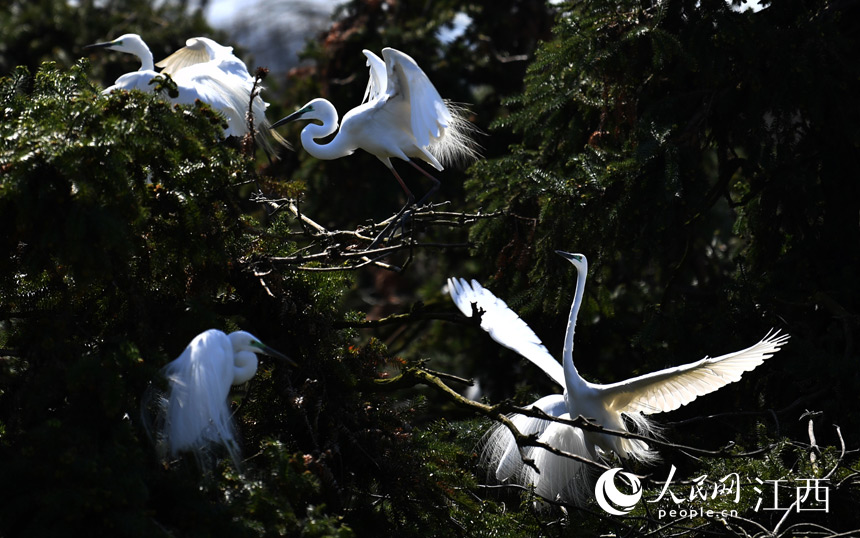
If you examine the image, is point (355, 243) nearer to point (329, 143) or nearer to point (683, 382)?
point (329, 143)

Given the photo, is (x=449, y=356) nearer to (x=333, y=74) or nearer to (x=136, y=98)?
(x=333, y=74)

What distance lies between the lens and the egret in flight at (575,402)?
3488 mm

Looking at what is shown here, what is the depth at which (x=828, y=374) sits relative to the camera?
371 centimetres

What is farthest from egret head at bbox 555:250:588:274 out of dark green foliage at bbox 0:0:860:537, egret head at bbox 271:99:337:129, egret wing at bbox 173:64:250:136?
egret wing at bbox 173:64:250:136

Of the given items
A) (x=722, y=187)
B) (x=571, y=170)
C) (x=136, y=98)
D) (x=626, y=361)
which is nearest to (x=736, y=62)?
(x=722, y=187)

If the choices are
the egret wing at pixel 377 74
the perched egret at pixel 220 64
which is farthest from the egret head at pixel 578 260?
the perched egret at pixel 220 64

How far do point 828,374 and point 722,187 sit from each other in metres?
1.13

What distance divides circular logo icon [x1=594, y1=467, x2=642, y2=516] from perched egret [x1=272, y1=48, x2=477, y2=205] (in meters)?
1.57

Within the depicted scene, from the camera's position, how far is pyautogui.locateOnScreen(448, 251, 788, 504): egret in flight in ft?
11.4

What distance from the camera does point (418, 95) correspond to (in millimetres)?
3963

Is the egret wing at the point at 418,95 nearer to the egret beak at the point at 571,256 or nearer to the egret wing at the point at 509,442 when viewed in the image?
the egret beak at the point at 571,256

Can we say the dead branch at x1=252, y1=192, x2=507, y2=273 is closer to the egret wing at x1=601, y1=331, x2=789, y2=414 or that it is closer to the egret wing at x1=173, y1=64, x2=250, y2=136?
the egret wing at x1=601, y1=331, x2=789, y2=414

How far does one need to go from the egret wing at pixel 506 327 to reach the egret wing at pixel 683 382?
1.21 ft

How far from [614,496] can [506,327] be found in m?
1.06
